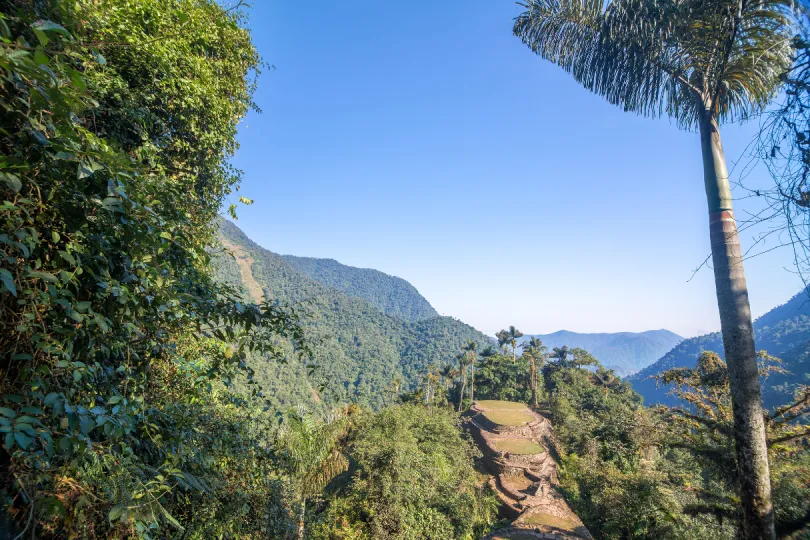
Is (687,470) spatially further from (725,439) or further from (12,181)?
(12,181)

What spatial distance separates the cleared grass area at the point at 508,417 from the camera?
2747 centimetres

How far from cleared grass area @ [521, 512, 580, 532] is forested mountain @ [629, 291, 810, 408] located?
635 centimetres

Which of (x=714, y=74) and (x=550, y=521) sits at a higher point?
(x=714, y=74)

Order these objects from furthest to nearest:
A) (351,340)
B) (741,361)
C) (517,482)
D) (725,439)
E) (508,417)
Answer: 1. (351,340)
2. (508,417)
3. (517,482)
4. (725,439)
5. (741,361)

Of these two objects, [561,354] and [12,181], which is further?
[561,354]

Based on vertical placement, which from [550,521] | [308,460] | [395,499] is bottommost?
[550,521]

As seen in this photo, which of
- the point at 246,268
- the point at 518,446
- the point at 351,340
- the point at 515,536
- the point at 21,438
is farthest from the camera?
the point at 246,268

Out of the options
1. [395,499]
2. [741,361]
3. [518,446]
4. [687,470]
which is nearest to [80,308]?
[741,361]

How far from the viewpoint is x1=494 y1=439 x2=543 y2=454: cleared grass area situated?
2355cm

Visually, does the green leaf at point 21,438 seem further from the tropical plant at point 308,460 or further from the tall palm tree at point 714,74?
the tropical plant at point 308,460

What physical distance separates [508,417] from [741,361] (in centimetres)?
2791

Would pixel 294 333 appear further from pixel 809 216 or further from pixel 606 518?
pixel 606 518

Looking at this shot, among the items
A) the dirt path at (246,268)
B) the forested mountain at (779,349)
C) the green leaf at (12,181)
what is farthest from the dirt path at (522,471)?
→ the dirt path at (246,268)

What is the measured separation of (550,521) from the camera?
46.8ft
